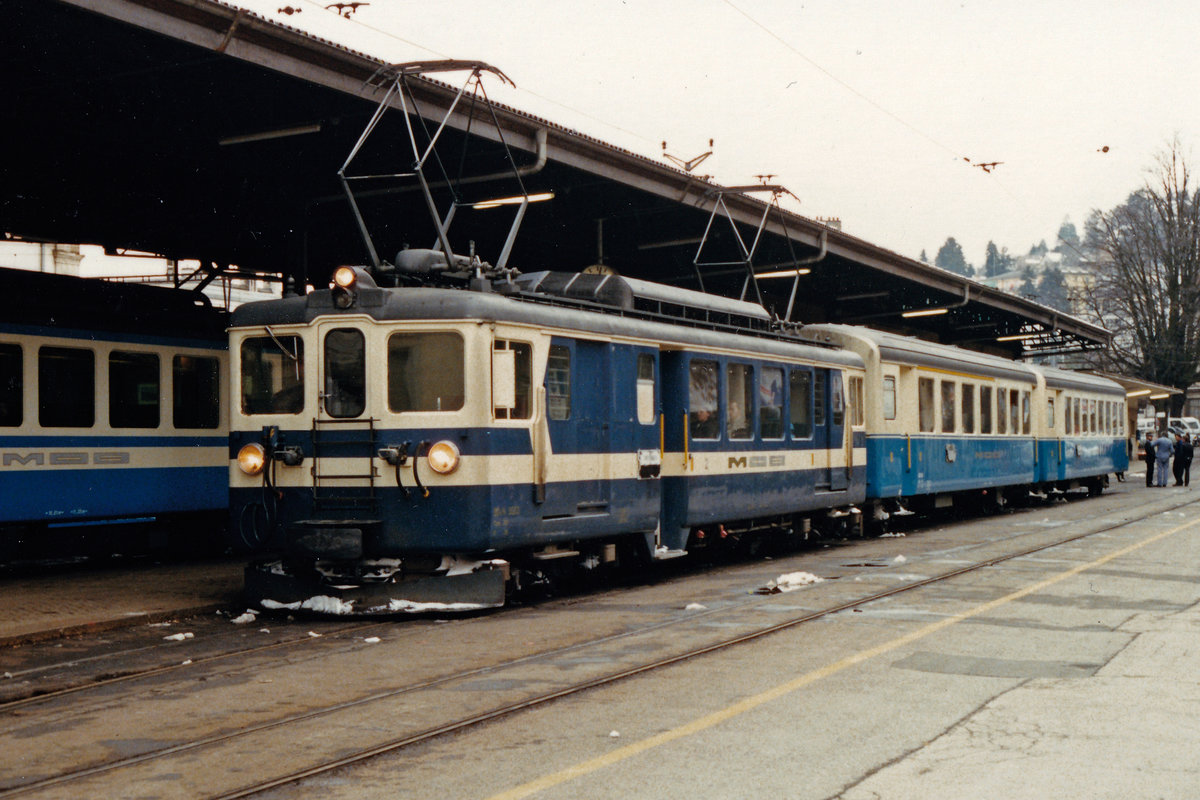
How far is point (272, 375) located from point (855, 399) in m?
9.61

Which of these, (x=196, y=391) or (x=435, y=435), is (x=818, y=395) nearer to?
(x=435, y=435)

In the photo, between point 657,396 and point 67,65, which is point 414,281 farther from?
point 67,65

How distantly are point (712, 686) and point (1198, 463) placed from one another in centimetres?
5725

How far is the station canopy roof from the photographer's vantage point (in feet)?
44.2

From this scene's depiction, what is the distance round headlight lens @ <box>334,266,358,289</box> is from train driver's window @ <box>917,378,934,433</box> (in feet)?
40.7

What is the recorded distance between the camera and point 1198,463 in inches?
2285

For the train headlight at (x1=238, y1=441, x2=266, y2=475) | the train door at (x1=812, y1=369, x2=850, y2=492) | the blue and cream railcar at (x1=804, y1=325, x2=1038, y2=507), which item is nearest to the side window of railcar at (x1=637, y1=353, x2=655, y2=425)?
the train headlight at (x1=238, y1=441, x2=266, y2=475)

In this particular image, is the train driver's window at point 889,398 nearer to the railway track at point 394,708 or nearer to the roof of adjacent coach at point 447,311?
the roof of adjacent coach at point 447,311

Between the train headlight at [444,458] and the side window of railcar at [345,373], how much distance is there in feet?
2.54

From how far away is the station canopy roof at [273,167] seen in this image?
1348 centimetres

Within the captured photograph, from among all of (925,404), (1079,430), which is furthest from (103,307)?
(1079,430)

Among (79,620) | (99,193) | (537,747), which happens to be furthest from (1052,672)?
(99,193)

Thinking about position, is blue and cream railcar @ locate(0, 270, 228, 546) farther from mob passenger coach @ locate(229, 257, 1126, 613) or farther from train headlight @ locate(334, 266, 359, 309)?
train headlight @ locate(334, 266, 359, 309)

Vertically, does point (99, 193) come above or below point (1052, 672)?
above
